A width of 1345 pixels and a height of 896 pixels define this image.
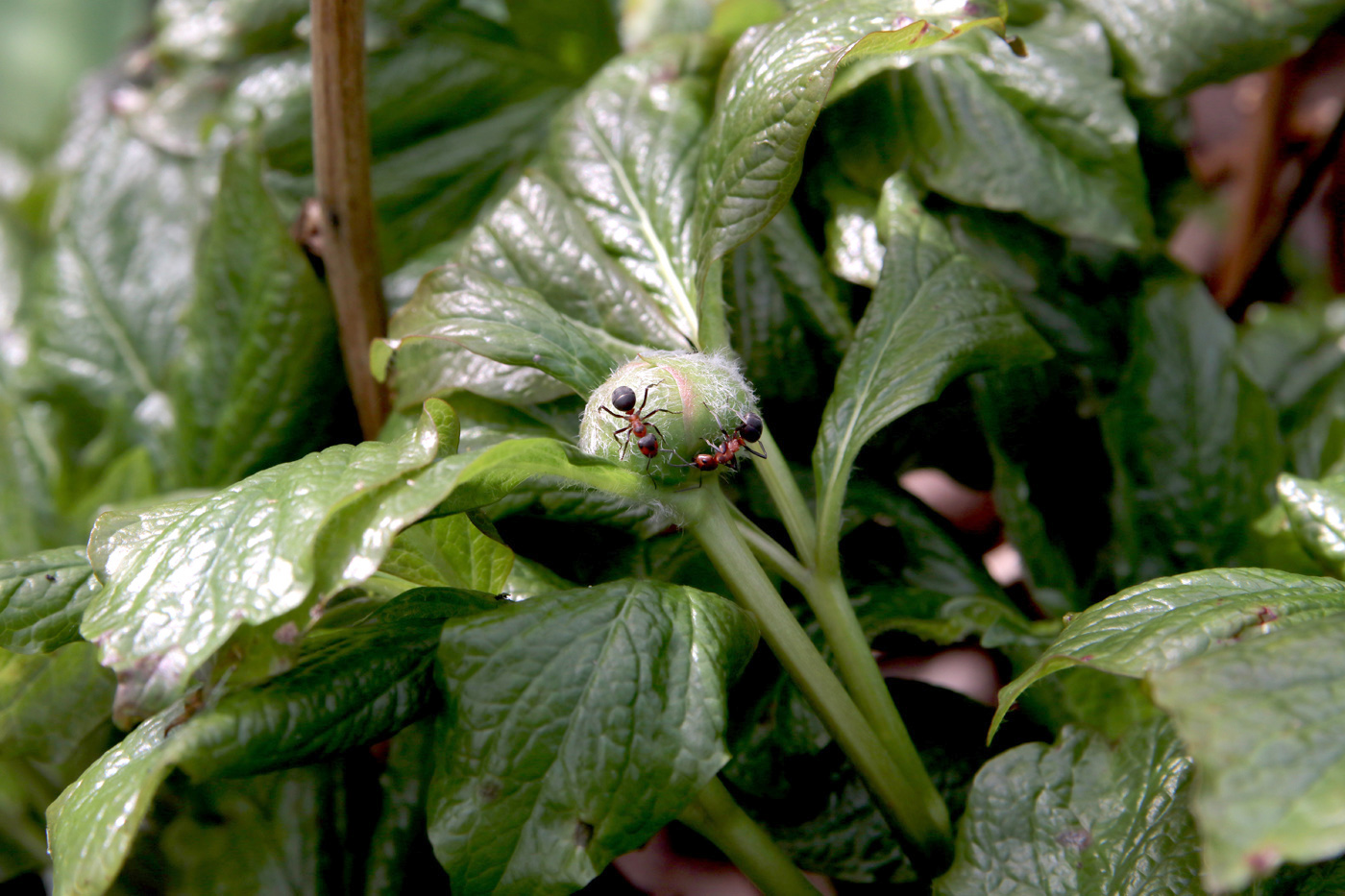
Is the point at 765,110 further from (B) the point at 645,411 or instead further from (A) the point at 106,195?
(A) the point at 106,195

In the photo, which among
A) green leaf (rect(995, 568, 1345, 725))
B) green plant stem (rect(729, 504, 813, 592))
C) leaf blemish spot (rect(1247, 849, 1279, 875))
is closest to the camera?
leaf blemish spot (rect(1247, 849, 1279, 875))

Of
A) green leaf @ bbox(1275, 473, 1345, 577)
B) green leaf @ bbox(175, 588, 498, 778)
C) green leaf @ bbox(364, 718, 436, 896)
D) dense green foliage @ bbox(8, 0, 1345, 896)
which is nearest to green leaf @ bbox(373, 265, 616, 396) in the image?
dense green foliage @ bbox(8, 0, 1345, 896)

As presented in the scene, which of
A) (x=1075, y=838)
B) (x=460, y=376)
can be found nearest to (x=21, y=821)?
(x=460, y=376)

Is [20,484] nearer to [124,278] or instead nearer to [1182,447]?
[124,278]

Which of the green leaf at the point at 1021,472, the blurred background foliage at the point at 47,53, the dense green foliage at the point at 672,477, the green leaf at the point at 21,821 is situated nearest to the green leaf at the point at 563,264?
Answer: the dense green foliage at the point at 672,477

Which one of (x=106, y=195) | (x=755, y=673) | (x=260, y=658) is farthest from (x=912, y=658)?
(x=106, y=195)

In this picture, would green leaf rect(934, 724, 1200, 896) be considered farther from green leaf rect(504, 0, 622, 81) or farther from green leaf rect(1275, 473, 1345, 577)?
green leaf rect(504, 0, 622, 81)

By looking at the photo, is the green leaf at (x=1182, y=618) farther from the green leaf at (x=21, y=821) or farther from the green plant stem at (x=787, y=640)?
the green leaf at (x=21, y=821)

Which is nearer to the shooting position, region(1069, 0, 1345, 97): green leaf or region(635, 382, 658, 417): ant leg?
region(635, 382, 658, 417): ant leg
